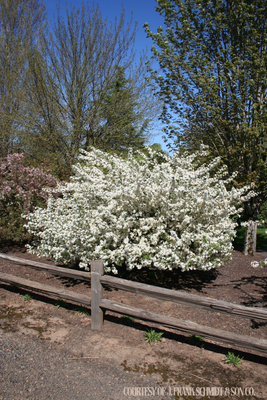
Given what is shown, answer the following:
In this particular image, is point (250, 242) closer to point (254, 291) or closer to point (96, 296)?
point (254, 291)

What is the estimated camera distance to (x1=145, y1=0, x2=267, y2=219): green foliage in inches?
285

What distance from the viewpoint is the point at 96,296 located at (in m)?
3.87

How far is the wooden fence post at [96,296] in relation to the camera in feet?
12.7

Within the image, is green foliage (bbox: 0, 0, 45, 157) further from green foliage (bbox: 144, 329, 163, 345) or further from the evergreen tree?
green foliage (bbox: 144, 329, 163, 345)

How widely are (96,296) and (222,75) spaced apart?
6250 millimetres

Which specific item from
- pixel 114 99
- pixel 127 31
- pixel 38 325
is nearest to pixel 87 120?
pixel 114 99

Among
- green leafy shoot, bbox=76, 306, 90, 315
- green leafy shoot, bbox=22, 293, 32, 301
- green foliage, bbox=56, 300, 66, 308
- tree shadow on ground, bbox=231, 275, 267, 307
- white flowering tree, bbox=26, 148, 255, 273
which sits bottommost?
green leafy shoot, bbox=22, 293, 32, 301

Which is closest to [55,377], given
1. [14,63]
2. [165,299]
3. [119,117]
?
[165,299]

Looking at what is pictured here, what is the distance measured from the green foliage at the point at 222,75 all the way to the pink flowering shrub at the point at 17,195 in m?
4.08

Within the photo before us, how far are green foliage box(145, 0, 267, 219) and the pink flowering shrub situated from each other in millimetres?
4079

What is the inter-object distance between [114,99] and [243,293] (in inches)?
385

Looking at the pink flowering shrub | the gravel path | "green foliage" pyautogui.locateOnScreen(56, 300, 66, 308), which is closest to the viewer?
the gravel path

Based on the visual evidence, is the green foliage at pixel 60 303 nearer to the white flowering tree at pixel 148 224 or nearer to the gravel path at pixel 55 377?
the white flowering tree at pixel 148 224

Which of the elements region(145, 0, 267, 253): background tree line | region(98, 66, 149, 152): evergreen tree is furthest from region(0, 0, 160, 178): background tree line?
region(145, 0, 267, 253): background tree line
